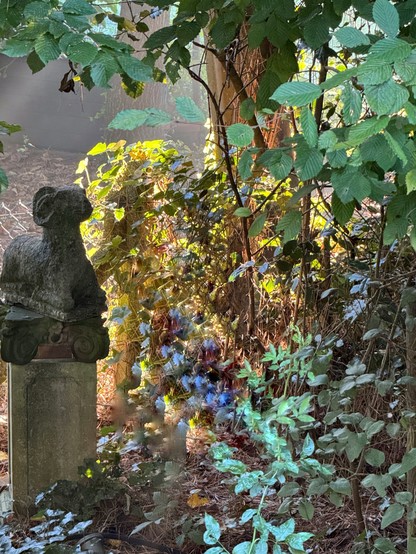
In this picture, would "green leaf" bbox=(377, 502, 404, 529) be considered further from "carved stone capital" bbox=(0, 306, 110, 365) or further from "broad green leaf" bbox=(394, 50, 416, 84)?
"carved stone capital" bbox=(0, 306, 110, 365)

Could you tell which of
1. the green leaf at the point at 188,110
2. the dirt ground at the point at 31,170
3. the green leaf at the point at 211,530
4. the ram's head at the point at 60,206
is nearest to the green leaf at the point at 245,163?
the green leaf at the point at 188,110

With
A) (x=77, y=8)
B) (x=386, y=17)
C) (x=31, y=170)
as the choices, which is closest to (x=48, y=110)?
(x=31, y=170)

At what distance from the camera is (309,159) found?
1.60 meters

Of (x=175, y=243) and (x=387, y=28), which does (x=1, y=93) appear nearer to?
(x=175, y=243)

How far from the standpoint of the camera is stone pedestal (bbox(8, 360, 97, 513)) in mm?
3748

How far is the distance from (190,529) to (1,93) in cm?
958

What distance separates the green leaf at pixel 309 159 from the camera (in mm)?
1590

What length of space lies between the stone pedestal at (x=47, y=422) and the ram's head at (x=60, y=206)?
0.67 meters

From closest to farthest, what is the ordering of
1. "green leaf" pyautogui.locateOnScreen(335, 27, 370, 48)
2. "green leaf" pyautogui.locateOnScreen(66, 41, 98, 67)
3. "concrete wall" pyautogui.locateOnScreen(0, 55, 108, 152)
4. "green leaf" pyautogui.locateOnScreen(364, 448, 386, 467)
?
1. "green leaf" pyautogui.locateOnScreen(335, 27, 370, 48)
2. "green leaf" pyautogui.locateOnScreen(66, 41, 98, 67)
3. "green leaf" pyautogui.locateOnScreen(364, 448, 386, 467)
4. "concrete wall" pyautogui.locateOnScreen(0, 55, 108, 152)

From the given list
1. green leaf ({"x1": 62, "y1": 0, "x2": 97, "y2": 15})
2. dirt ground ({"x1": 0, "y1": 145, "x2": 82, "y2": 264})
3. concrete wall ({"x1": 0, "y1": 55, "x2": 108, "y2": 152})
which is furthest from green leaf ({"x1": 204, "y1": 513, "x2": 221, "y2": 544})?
concrete wall ({"x1": 0, "y1": 55, "x2": 108, "y2": 152})

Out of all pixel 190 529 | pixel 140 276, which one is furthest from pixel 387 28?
pixel 140 276

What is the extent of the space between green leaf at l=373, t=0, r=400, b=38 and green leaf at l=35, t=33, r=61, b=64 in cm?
67

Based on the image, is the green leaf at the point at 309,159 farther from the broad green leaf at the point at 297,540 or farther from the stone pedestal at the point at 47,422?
the stone pedestal at the point at 47,422

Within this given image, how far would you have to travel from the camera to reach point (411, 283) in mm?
2945
